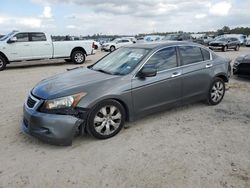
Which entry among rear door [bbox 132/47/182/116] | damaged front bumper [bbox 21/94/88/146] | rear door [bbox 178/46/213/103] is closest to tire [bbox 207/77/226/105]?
rear door [bbox 178/46/213/103]

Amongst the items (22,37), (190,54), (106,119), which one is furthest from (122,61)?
(22,37)

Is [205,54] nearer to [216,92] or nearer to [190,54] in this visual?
[190,54]

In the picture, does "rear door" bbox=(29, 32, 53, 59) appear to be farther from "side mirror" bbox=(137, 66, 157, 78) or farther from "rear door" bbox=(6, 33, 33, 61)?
"side mirror" bbox=(137, 66, 157, 78)

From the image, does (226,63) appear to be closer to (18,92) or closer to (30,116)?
(30,116)

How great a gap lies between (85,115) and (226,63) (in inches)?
152

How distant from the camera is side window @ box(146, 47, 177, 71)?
16.3ft

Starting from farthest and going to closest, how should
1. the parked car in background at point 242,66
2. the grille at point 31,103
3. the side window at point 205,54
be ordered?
the parked car in background at point 242,66 → the side window at point 205,54 → the grille at point 31,103

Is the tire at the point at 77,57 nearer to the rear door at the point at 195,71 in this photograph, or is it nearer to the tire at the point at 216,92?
the rear door at the point at 195,71

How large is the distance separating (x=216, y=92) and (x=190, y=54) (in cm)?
118

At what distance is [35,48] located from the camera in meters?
13.4

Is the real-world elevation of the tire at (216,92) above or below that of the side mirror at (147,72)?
below

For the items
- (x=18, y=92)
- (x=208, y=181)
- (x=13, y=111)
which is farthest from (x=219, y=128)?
(x=18, y=92)

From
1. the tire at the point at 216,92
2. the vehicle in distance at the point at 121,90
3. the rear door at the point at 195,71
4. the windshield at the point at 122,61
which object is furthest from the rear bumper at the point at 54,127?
the tire at the point at 216,92

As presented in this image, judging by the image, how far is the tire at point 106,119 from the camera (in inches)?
165
